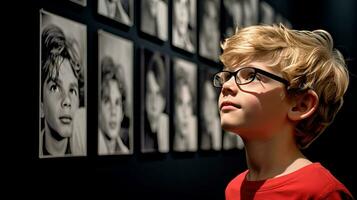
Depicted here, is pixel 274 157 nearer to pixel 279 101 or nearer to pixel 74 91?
pixel 279 101

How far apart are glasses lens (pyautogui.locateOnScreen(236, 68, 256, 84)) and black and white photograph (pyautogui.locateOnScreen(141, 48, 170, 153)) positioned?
85.6 inches

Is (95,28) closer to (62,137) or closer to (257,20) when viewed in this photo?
(62,137)

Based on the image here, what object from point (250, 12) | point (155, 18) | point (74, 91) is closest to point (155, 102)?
point (155, 18)

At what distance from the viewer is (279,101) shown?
2102 millimetres

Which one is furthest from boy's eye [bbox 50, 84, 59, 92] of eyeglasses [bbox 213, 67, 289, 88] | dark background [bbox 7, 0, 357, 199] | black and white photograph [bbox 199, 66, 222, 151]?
black and white photograph [bbox 199, 66, 222, 151]

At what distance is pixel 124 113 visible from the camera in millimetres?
3979

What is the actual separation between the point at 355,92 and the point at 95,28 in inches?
253

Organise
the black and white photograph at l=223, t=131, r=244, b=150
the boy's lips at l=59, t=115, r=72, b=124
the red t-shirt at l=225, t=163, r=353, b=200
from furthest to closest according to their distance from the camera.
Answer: the black and white photograph at l=223, t=131, r=244, b=150 → the boy's lips at l=59, t=115, r=72, b=124 → the red t-shirt at l=225, t=163, r=353, b=200

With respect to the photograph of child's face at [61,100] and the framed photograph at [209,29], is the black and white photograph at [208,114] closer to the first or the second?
the framed photograph at [209,29]

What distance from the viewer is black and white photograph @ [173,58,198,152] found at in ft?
15.8

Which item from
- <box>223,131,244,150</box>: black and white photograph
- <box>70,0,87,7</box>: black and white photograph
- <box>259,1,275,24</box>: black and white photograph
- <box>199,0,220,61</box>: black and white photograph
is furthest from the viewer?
<box>259,1,275,24</box>: black and white photograph

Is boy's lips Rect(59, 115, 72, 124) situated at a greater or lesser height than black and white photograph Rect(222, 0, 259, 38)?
lesser

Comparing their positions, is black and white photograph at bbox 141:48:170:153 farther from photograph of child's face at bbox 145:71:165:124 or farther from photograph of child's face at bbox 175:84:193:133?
photograph of child's face at bbox 175:84:193:133

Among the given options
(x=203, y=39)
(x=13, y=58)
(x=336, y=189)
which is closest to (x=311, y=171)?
(x=336, y=189)
